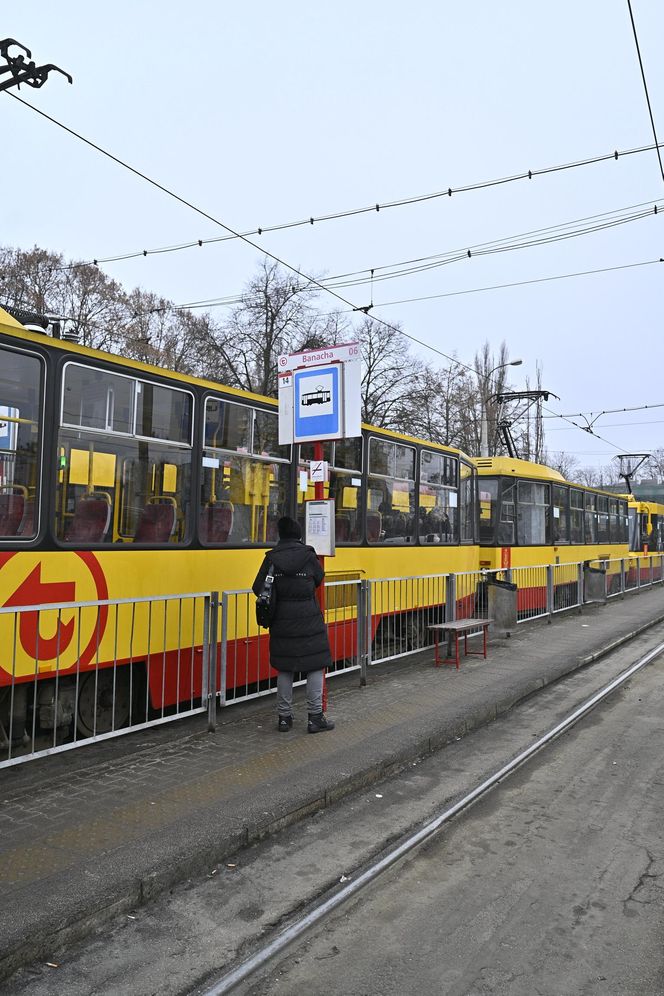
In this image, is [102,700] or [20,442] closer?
[20,442]

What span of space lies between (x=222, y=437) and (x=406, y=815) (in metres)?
3.82

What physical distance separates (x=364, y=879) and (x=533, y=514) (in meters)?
14.1

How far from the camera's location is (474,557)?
13.5 m

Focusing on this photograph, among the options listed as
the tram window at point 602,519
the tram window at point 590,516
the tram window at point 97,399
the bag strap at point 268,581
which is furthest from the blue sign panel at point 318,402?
the tram window at point 602,519

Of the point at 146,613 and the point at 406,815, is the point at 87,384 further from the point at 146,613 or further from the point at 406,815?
the point at 406,815

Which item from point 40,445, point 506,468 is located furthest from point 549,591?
point 40,445

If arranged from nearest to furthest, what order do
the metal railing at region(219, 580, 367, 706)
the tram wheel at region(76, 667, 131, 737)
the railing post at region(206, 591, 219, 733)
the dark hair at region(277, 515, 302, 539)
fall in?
the tram wheel at region(76, 667, 131, 737), the railing post at region(206, 591, 219, 733), the dark hair at region(277, 515, 302, 539), the metal railing at region(219, 580, 367, 706)

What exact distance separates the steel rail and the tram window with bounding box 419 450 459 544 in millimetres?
4578

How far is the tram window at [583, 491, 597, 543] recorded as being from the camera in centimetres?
2066

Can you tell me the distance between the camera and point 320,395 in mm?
6812

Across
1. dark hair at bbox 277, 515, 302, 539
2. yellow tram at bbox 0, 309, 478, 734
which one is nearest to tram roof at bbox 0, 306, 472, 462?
yellow tram at bbox 0, 309, 478, 734

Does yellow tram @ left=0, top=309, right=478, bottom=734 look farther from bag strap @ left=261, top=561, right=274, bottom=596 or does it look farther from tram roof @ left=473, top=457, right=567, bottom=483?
tram roof @ left=473, top=457, right=567, bottom=483

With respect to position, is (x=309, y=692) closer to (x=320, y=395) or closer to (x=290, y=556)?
(x=290, y=556)

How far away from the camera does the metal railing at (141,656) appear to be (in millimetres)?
5332
